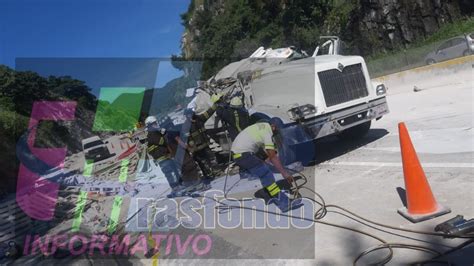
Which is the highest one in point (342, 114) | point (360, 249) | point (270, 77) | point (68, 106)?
point (68, 106)

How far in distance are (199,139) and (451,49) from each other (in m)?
13.5

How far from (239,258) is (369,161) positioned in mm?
3415

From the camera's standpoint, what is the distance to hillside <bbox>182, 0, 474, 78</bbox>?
2752 cm

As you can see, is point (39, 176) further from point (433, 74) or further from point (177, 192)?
point (433, 74)

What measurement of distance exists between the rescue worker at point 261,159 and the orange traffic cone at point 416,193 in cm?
169

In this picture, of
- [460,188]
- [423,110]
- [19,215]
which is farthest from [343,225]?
[19,215]

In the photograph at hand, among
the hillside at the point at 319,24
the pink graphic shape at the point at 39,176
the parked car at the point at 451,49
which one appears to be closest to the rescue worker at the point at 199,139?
the pink graphic shape at the point at 39,176

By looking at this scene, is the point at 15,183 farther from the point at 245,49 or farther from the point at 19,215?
the point at 245,49

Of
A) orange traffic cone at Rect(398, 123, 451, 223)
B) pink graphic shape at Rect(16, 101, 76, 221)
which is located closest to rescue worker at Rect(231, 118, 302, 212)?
orange traffic cone at Rect(398, 123, 451, 223)

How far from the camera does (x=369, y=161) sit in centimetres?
717

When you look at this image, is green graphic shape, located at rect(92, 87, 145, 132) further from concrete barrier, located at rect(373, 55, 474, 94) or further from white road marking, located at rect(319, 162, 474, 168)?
white road marking, located at rect(319, 162, 474, 168)

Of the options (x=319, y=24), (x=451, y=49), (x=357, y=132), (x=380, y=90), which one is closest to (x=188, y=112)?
(x=357, y=132)

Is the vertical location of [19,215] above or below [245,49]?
below

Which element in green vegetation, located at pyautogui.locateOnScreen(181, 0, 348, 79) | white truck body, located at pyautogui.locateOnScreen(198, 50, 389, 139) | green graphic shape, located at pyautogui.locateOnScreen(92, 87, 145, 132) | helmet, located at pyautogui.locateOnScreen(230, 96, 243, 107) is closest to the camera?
white truck body, located at pyautogui.locateOnScreen(198, 50, 389, 139)
